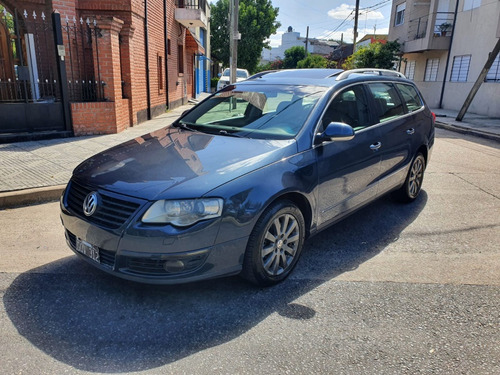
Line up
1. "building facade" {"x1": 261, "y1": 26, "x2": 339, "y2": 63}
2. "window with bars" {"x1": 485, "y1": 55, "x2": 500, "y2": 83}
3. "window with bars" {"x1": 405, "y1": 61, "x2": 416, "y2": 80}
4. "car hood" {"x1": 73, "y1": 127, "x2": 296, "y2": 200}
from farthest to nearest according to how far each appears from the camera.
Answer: "building facade" {"x1": 261, "y1": 26, "x2": 339, "y2": 63} → "window with bars" {"x1": 405, "y1": 61, "x2": 416, "y2": 80} → "window with bars" {"x1": 485, "y1": 55, "x2": 500, "y2": 83} → "car hood" {"x1": 73, "y1": 127, "x2": 296, "y2": 200}

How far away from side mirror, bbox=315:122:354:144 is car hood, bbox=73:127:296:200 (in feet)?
1.15

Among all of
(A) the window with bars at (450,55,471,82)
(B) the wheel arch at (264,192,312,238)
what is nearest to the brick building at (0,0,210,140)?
(B) the wheel arch at (264,192,312,238)

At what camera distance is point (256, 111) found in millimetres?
4172

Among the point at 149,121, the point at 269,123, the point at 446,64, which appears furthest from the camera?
the point at 446,64

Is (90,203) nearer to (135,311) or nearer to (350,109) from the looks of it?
(135,311)

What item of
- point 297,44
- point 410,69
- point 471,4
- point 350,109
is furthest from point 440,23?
point 297,44

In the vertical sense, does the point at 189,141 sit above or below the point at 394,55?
below

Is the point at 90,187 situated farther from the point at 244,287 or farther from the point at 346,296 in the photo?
the point at 346,296

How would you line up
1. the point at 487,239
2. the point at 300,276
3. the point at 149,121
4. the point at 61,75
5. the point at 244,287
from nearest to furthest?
1. the point at 244,287
2. the point at 300,276
3. the point at 487,239
4. the point at 61,75
5. the point at 149,121

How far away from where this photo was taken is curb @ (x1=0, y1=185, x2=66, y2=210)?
511 centimetres

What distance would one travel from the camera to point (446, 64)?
22.6m

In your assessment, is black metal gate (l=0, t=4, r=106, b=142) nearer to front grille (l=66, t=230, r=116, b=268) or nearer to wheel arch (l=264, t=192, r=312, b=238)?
front grille (l=66, t=230, r=116, b=268)

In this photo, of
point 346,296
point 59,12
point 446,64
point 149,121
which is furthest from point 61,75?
point 446,64

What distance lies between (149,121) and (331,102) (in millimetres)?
9177
